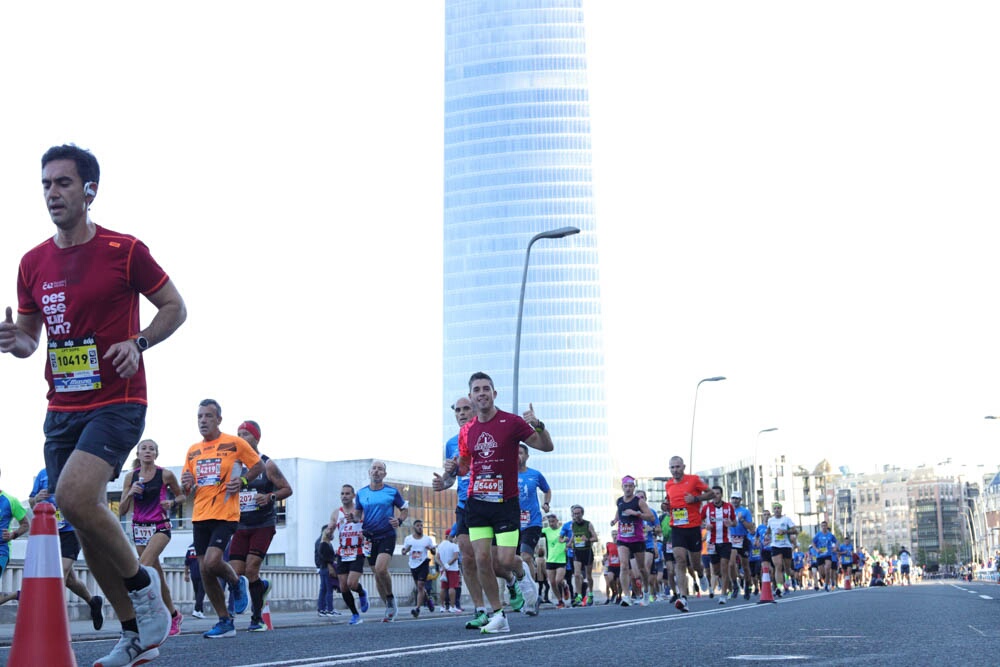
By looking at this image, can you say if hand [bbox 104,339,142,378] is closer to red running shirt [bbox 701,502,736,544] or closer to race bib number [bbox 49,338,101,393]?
race bib number [bbox 49,338,101,393]

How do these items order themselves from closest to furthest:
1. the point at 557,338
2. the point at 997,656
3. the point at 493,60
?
the point at 997,656 → the point at 557,338 → the point at 493,60

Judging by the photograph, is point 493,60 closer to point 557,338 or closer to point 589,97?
point 589,97

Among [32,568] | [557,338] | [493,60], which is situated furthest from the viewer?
[493,60]

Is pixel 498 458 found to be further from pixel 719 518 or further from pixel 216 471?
pixel 719 518

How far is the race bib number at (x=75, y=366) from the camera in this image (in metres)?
5.52

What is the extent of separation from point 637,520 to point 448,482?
382 inches

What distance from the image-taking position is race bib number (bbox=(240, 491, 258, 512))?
43.5 feet

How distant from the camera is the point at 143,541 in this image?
13.1 meters

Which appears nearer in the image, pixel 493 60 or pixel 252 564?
pixel 252 564

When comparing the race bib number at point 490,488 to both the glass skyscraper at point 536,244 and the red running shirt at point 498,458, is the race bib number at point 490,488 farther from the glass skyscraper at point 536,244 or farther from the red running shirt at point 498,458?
the glass skyscraper at point 536,244

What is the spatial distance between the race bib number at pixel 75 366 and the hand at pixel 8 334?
19 centimetres

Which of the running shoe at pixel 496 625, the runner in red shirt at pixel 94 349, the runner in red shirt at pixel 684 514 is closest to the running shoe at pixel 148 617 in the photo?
the runner in red shirt at pixel 94 349

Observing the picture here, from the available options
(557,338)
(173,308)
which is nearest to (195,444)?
(173,308)

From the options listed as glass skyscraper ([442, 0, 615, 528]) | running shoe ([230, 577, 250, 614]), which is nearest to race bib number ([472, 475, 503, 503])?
running shoe ([230, 577, 250, 614])
